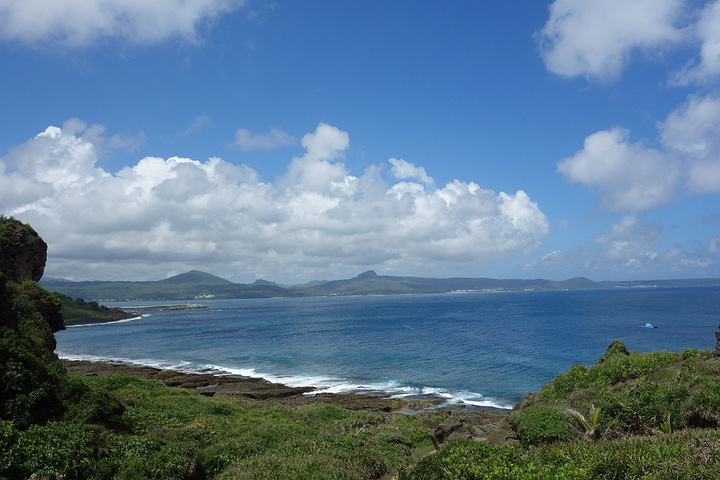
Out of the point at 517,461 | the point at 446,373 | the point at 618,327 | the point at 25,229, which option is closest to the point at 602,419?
the point at 517,461

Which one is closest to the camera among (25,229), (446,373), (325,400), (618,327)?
(325,400)

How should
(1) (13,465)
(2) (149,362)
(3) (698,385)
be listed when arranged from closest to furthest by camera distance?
(1) (13,465)
(3) (698,385)
(2) (149,362)

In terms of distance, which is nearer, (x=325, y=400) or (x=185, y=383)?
(x=325, y=400)

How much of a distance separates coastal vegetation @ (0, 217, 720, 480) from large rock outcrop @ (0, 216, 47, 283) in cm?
2155

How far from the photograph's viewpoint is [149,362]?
67.1 meters

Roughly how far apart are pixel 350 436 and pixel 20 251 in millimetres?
47738

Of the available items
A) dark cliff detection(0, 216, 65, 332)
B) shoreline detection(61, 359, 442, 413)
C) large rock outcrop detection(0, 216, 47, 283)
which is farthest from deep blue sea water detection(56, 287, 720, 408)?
large rock outcrop detection(0, 216, 47, 283)

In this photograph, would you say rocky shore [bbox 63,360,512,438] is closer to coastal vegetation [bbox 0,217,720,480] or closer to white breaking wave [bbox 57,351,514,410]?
white breaking wave [bbox 57,351,514,410]

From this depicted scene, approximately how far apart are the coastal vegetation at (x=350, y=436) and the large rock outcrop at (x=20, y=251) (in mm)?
21550

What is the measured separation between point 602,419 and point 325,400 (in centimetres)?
2971

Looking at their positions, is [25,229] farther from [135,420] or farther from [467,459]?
[467,459]

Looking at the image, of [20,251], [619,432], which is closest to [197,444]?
[619,432]

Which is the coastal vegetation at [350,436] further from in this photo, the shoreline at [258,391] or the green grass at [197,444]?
the shoreline at [258,391]

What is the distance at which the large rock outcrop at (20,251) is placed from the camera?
134 feet
